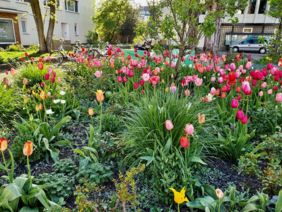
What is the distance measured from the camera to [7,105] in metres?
3.40

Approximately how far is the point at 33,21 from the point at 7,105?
2228 centimetres

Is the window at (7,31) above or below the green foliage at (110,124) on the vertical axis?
above

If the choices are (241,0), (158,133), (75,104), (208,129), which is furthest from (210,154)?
(241,0)

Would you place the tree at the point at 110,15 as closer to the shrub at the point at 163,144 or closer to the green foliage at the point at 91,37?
the green foliage at the point at 91,37

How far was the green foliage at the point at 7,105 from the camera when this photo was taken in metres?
3.29

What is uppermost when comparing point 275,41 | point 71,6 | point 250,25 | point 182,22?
point 71,6

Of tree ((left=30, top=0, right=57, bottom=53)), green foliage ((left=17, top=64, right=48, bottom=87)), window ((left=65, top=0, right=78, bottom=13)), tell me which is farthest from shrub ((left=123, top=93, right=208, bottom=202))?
window ((left=65, top=0, right=78, bottom=13))

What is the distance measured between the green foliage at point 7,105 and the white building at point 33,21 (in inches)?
508

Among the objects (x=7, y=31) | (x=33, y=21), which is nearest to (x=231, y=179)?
(x=7, y=31)

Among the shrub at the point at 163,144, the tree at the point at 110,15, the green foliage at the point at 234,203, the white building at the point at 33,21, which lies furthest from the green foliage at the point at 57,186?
the tree at the point at 110,15

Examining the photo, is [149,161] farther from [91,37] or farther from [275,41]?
[91,37]

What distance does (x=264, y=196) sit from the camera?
179 centimetres

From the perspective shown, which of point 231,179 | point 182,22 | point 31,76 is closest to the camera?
point 231,179

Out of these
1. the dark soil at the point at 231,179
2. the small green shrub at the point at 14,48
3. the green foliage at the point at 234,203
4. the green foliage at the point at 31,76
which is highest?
the small green shrub at the point at 14,48
